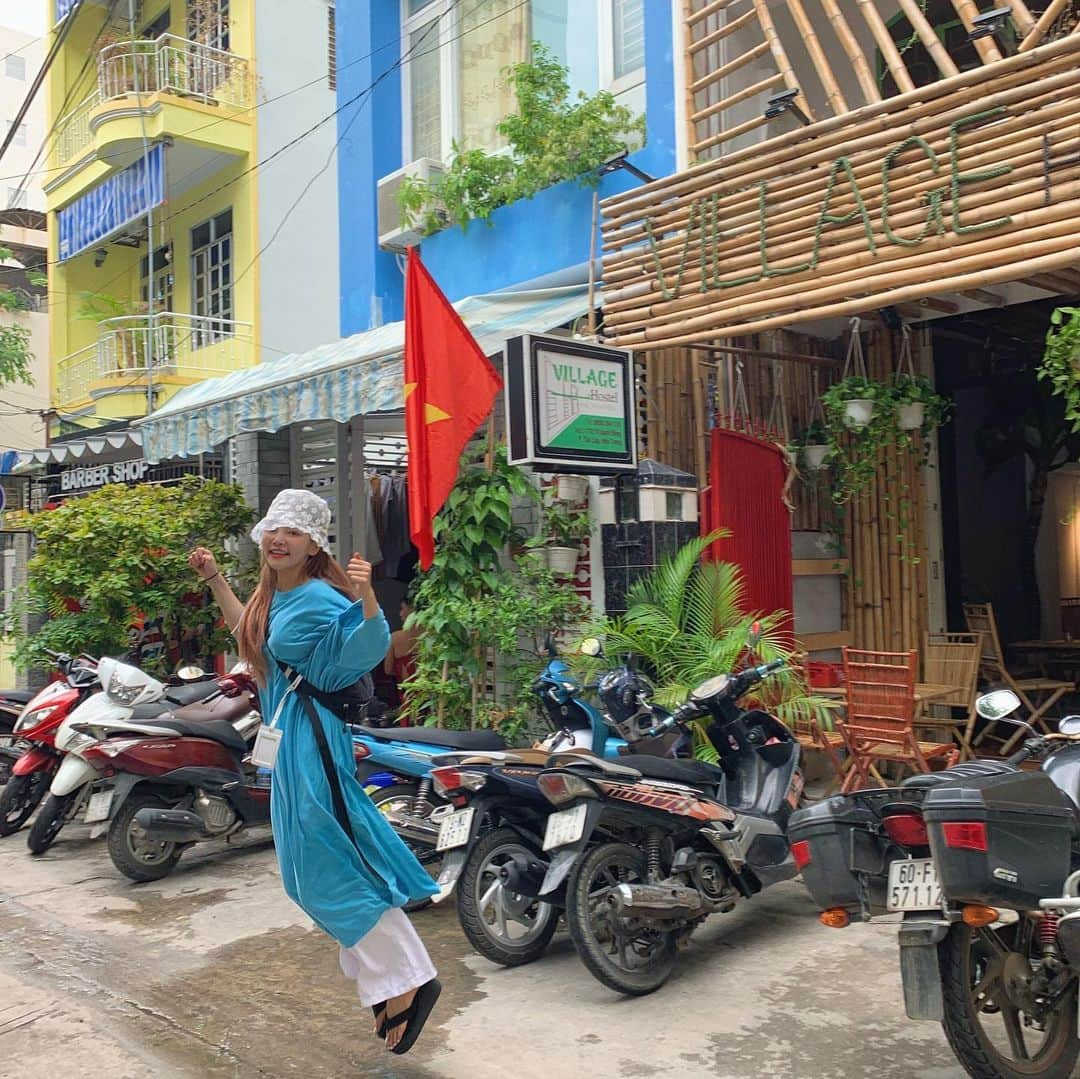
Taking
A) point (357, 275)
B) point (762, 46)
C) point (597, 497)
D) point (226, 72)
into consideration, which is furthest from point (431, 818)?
point (226, 72)

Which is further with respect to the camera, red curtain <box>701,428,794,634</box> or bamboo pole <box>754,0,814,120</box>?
red curtain <box>701,428,794,634</box>

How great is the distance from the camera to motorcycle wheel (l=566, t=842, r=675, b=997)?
3.93 m

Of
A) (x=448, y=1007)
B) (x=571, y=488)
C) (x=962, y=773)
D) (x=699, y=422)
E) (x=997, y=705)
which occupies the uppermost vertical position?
(x=699, y=422)

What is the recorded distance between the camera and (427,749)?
549 centimetres

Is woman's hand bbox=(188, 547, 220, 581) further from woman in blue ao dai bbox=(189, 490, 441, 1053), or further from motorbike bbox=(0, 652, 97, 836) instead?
motorbike bbox=(0, 652, 97, 836)

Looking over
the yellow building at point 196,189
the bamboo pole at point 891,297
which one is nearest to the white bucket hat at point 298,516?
the bamboo pole at point 891,297

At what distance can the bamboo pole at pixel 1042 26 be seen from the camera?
A: 511 centimetres

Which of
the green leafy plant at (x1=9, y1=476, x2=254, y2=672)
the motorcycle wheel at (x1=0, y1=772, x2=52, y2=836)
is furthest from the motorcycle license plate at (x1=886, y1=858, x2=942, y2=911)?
the green leafy plant at (x1=9, y1=476, x2=254, y2=672)

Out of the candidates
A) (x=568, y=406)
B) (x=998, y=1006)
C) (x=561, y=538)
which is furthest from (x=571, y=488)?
(x=998, y=1006)

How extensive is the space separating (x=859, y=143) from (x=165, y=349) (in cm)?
1201

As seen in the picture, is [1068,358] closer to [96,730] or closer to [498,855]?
[498,855]

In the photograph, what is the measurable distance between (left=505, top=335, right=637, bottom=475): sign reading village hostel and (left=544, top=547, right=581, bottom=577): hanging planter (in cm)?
71

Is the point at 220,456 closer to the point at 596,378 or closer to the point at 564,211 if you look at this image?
the point at 564,211

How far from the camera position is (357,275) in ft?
34.3
